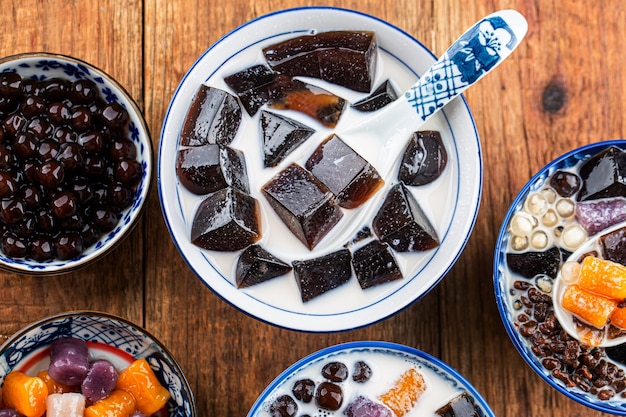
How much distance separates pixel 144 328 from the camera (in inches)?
79.3

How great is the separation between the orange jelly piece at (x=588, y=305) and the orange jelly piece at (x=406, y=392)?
419 mm

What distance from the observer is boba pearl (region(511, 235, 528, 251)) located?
1.95 m

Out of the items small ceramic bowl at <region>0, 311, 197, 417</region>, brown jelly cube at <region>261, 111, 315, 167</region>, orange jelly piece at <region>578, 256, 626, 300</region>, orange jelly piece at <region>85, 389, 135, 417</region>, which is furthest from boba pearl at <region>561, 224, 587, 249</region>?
orange jelly piece at <region>85, 389, 135, 417</region>

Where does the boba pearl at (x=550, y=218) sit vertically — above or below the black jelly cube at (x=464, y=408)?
above

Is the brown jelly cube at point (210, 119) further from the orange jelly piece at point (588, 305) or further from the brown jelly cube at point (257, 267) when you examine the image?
the orange jelly piece at point (588, 305)

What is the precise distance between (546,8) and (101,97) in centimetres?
128

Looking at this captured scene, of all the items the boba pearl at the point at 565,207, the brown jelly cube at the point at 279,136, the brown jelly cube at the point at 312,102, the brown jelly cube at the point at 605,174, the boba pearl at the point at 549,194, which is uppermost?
the brown jelly cube at the point at 312,102

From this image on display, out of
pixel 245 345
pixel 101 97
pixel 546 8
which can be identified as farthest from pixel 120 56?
pixel 546 8

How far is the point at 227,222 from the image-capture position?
5.78 ft

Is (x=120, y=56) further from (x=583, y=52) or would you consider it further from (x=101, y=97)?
(x=583, y=52)

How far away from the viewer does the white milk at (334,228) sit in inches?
73.3

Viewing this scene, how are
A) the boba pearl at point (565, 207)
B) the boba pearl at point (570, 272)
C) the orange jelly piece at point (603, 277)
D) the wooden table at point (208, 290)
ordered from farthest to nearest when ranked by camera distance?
the wooden table at point (208, 290), the boba pearl at point (565, 207), the boba pearl at point (570, 272), the orange jelly piece at point (603, 277)

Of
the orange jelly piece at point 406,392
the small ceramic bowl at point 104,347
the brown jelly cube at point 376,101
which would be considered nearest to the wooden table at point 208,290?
the small ceramic bowl at point 104,347

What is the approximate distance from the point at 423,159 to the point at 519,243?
14.4 inches
